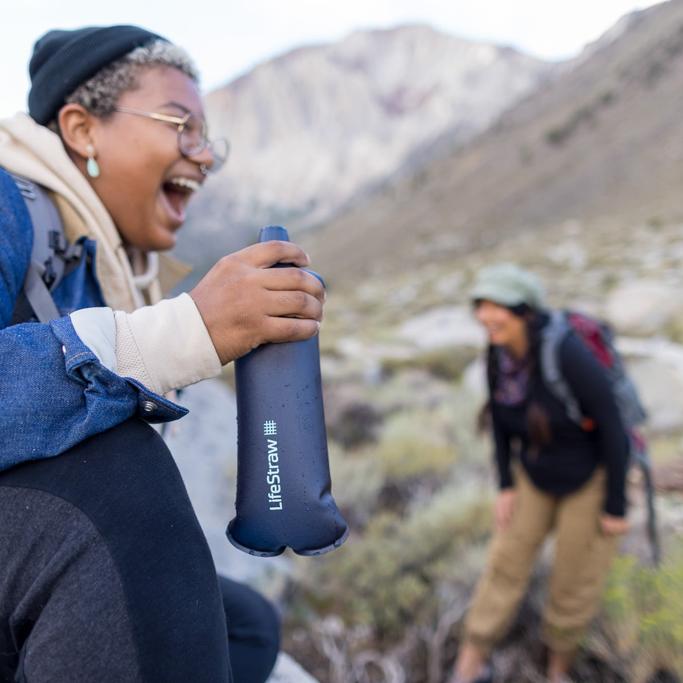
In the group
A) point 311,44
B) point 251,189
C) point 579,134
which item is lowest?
point 251,189

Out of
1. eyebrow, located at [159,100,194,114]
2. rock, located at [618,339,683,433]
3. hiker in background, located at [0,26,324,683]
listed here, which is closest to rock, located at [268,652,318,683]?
hiker in background, located at [0,26,324,683]

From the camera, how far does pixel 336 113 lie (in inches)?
4097

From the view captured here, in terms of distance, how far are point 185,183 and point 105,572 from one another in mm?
1070

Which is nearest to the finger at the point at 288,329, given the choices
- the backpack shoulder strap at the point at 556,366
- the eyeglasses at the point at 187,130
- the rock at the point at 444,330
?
the eyeglasses at the point at 187,130

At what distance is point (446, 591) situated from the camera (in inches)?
137

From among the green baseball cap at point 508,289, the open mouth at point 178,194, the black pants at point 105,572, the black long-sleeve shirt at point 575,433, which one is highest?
the open mouth at point 178,194

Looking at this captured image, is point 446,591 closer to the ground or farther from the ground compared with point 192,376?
closer to the ground

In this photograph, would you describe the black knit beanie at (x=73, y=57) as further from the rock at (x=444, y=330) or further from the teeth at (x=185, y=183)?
the rock at (x=444, y=330)

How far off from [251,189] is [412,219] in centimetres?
6760

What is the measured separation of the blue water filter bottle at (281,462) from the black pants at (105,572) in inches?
4.5

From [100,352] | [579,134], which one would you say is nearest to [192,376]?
[100,352]

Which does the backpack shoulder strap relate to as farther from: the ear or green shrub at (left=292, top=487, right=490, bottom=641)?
the ear

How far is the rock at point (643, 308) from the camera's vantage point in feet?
30.4

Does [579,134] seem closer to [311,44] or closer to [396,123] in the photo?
[396,123]
